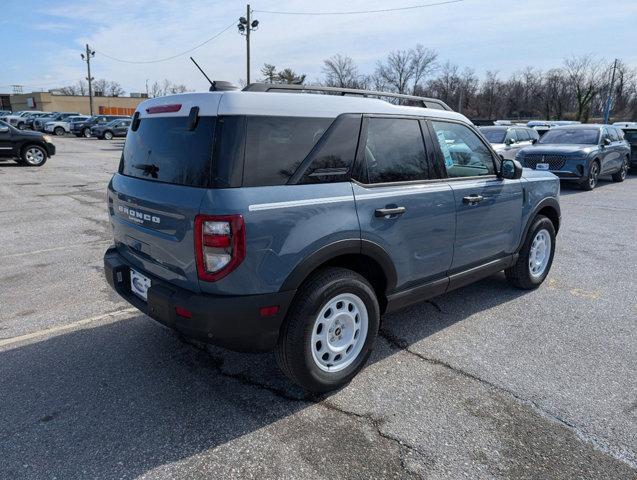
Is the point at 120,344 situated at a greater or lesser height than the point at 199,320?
lesser

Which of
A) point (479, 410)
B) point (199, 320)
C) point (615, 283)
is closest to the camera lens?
point (199, 320)

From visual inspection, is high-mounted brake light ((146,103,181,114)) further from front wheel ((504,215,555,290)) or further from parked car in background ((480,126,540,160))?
parked car in background ((480,126,540,160))

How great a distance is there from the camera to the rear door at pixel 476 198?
12.8 ft

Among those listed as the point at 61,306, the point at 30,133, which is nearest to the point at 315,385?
the point at 61,306

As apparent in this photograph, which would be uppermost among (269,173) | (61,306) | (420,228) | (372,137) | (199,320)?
(372,137)

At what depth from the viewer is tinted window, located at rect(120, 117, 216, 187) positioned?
273 centimetres

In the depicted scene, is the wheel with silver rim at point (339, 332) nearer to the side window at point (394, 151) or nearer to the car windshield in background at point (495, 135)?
the side window at point (394, 151)

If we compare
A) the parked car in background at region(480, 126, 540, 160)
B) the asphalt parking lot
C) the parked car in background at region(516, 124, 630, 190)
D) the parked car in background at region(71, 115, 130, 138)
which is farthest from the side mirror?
the parked car in background at region(71, 115, 130, 138)

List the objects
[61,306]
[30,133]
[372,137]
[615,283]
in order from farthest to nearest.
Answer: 1. [30,133]
2. [615,283]
3. [61,306]
4. [372,137]

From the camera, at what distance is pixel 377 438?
2.70 m

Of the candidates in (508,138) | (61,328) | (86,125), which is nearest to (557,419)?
(61,328)

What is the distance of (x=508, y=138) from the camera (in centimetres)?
1549

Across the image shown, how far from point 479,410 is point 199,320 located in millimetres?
1811

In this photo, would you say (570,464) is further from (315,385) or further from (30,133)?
(30,133)
